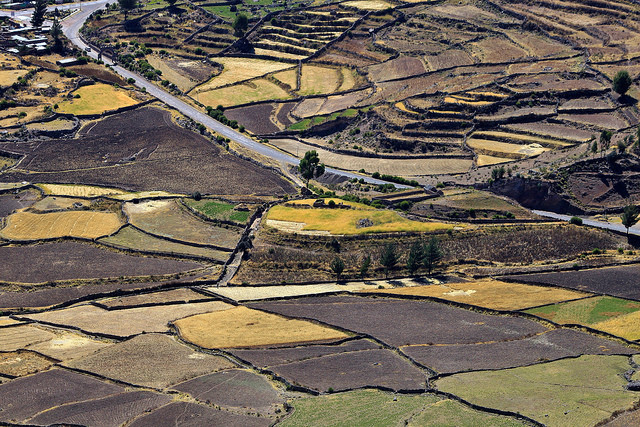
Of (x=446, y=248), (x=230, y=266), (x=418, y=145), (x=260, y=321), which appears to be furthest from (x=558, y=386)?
(x=418, y=145)

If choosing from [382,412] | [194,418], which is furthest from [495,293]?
[194,418]

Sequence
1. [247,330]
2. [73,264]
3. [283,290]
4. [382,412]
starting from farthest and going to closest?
[73,264], [283,290], [247,330], [382,412]

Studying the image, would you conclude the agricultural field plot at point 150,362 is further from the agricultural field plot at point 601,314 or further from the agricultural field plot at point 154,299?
the agricultural field plot at point 601,314

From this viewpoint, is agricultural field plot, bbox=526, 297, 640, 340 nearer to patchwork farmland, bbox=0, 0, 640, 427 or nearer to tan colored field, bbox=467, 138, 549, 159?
patchwork farmland, bbox=0, 0, 640, 427

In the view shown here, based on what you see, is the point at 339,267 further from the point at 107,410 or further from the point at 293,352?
the point at 107,410

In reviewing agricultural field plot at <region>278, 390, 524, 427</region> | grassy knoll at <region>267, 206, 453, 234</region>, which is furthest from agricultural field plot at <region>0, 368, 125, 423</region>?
grassy knoll at <region>267, 206, 453, 234</region>

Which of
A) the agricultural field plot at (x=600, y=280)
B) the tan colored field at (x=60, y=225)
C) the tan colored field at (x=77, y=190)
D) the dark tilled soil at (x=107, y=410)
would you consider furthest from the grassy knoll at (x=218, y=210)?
the dark tilled soil at (x=107, y=410)

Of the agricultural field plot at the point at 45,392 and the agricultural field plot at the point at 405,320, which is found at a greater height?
the agricultural field plot at the point at 45,392
